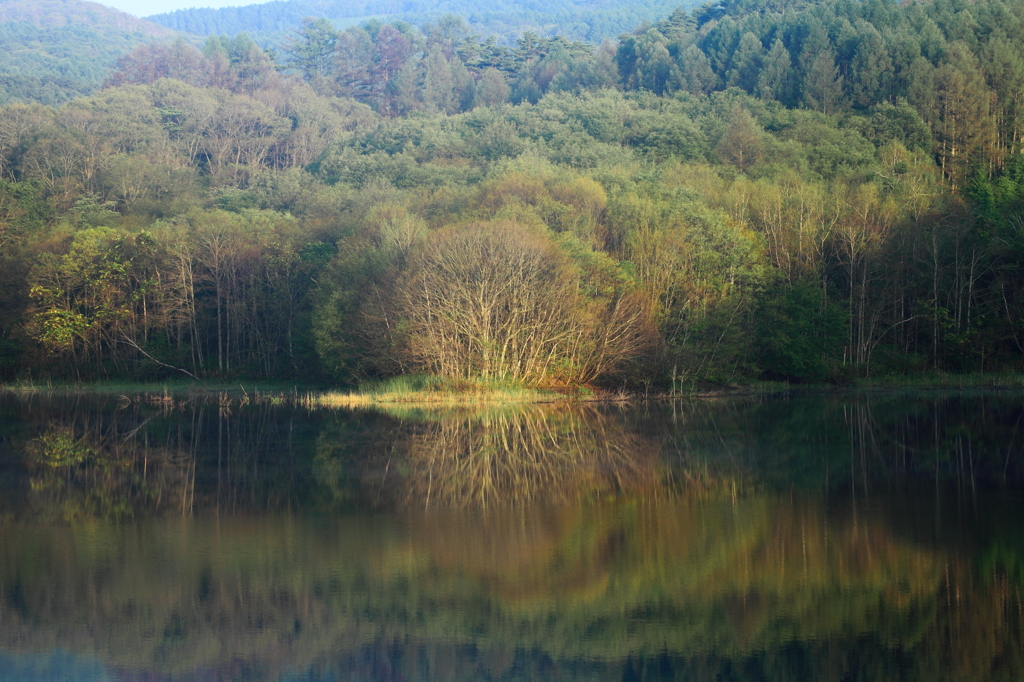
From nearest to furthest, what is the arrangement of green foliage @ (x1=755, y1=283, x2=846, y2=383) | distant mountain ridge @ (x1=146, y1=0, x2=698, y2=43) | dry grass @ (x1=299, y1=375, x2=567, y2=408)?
dry grass @ (x1=299, y1=375, x2=567, y2=408), green foliage @ (x1=755, y1=283, x2=846, y2=383), distant mountain ridge @ (x1=146, y1=0, x2=698, y2=43)

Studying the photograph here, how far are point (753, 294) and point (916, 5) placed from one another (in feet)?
159

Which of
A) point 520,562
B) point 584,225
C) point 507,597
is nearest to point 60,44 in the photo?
point 584,225

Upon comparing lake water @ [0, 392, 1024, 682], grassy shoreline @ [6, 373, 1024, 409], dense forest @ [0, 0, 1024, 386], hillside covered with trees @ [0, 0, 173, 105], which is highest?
hillside covered with trees @ [0, 0, 173, 105]

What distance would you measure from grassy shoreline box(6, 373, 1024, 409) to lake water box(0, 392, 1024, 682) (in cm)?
1397

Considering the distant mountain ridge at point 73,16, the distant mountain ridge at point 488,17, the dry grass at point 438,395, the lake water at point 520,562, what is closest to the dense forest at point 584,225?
the dry grass at point 438,395

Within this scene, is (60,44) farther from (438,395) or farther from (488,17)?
(438,395)

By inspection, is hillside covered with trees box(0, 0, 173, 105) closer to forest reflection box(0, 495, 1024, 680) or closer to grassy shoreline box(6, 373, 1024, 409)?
grassy shoreline box(6, 373, 1024, 409)

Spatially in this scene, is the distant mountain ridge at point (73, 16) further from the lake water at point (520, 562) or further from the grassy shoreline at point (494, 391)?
the lake water at point (520, 562)

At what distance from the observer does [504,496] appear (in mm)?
15930

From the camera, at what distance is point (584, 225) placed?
1766 inches

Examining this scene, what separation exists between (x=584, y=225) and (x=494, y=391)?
38.8 ft

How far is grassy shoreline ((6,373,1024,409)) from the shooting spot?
3638cm

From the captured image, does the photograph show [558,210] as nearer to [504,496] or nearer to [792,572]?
[504,496]

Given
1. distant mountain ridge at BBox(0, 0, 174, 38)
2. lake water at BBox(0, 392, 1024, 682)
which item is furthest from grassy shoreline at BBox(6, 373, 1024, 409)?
distant mountain ridge at BBox(0, 0, 174, 38)
